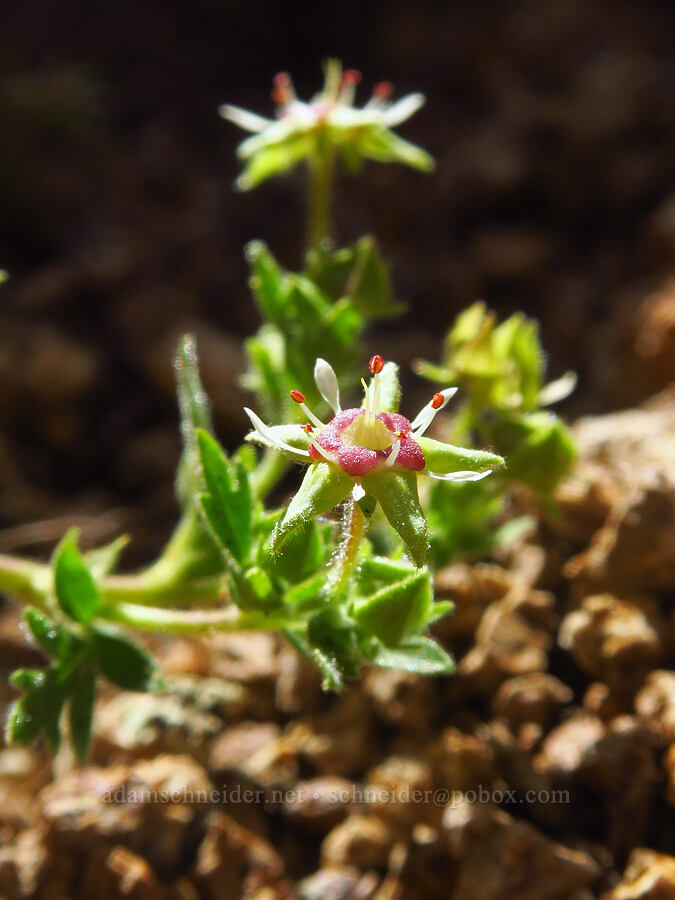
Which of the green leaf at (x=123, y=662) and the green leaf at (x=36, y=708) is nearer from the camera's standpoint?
the green leaf at (x=36, y=708)

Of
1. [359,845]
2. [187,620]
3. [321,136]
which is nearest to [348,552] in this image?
[187,620]

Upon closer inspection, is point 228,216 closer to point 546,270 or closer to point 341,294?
point 546,270

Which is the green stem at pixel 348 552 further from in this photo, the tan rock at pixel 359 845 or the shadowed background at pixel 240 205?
the shadowed background at pixel 240 205

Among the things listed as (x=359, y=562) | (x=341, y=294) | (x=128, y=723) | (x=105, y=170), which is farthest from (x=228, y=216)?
(x=359, y=562)

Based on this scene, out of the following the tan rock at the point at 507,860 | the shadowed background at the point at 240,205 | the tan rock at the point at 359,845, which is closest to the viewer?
the tan rock at the point at 507,860

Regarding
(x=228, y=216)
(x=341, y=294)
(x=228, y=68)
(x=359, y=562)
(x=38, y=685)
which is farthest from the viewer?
(x=228, y=68)

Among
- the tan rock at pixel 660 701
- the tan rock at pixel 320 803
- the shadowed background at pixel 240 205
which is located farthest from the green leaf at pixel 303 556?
the shadowed background at pixel 240 205
